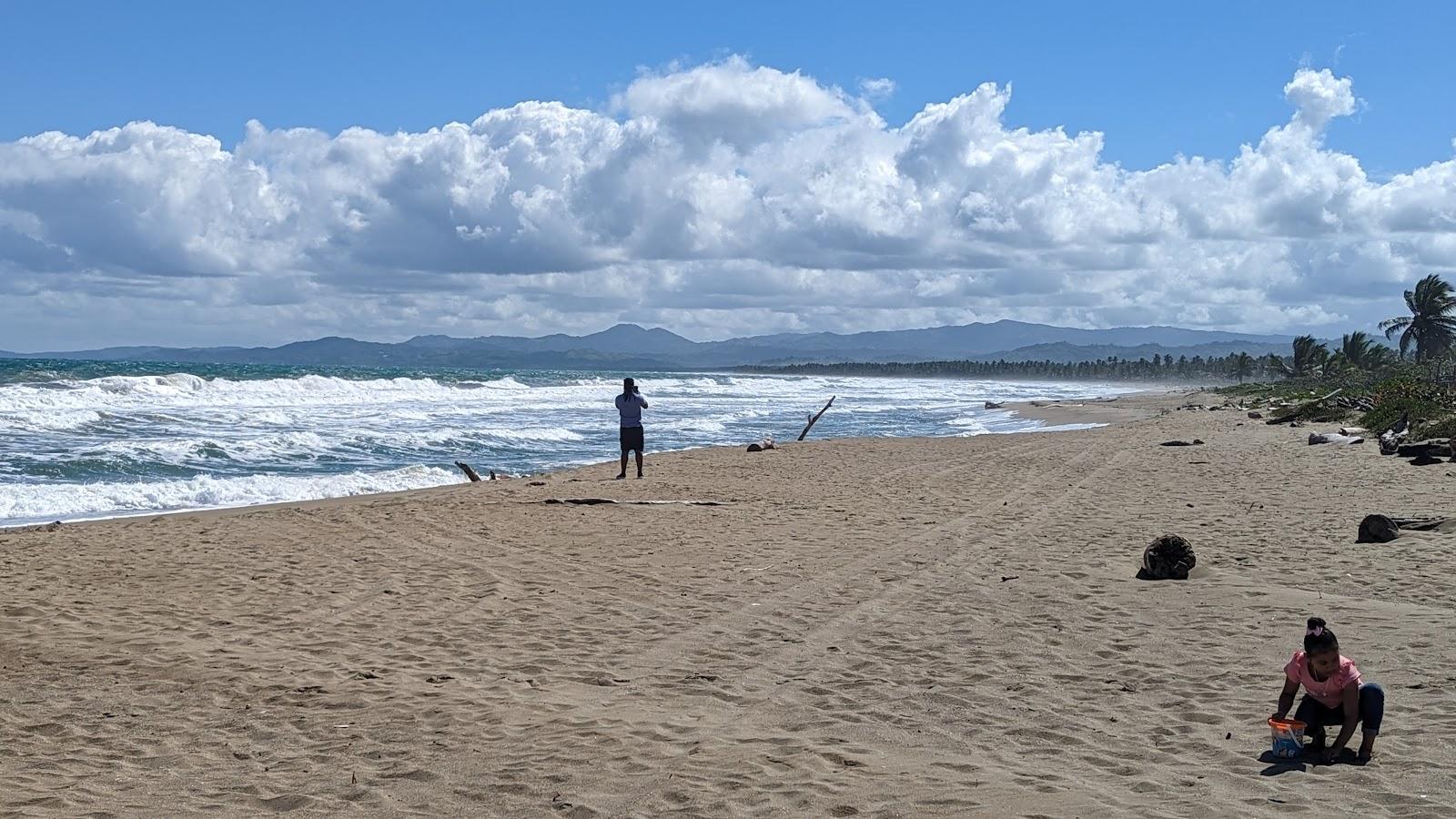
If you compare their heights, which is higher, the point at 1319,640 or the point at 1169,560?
the point at 1319,640

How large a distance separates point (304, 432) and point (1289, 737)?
25842 millimetres

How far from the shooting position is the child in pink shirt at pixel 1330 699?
16.9 ft

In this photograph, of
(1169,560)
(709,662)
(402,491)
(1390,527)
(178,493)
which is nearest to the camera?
(709,662)

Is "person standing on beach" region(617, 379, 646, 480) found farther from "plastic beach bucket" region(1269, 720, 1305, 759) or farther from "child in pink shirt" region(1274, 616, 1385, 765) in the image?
"plastic beach bucket" region(1269, 720, 1305, 759)

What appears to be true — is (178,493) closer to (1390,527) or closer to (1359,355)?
(1390,527)

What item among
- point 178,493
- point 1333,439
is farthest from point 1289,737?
point 1333,439

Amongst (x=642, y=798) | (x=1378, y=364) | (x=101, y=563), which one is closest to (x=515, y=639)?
(x=642, y=798)

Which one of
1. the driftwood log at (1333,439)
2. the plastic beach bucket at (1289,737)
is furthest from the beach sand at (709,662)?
the driftwood log at (1333,439)

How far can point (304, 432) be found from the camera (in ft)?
90.8

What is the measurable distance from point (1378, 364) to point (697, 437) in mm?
44234

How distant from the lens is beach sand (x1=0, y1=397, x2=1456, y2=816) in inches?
195

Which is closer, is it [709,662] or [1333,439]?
[709,662]

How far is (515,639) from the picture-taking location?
7.70 meters

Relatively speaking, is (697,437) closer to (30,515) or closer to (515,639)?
(30,515)
